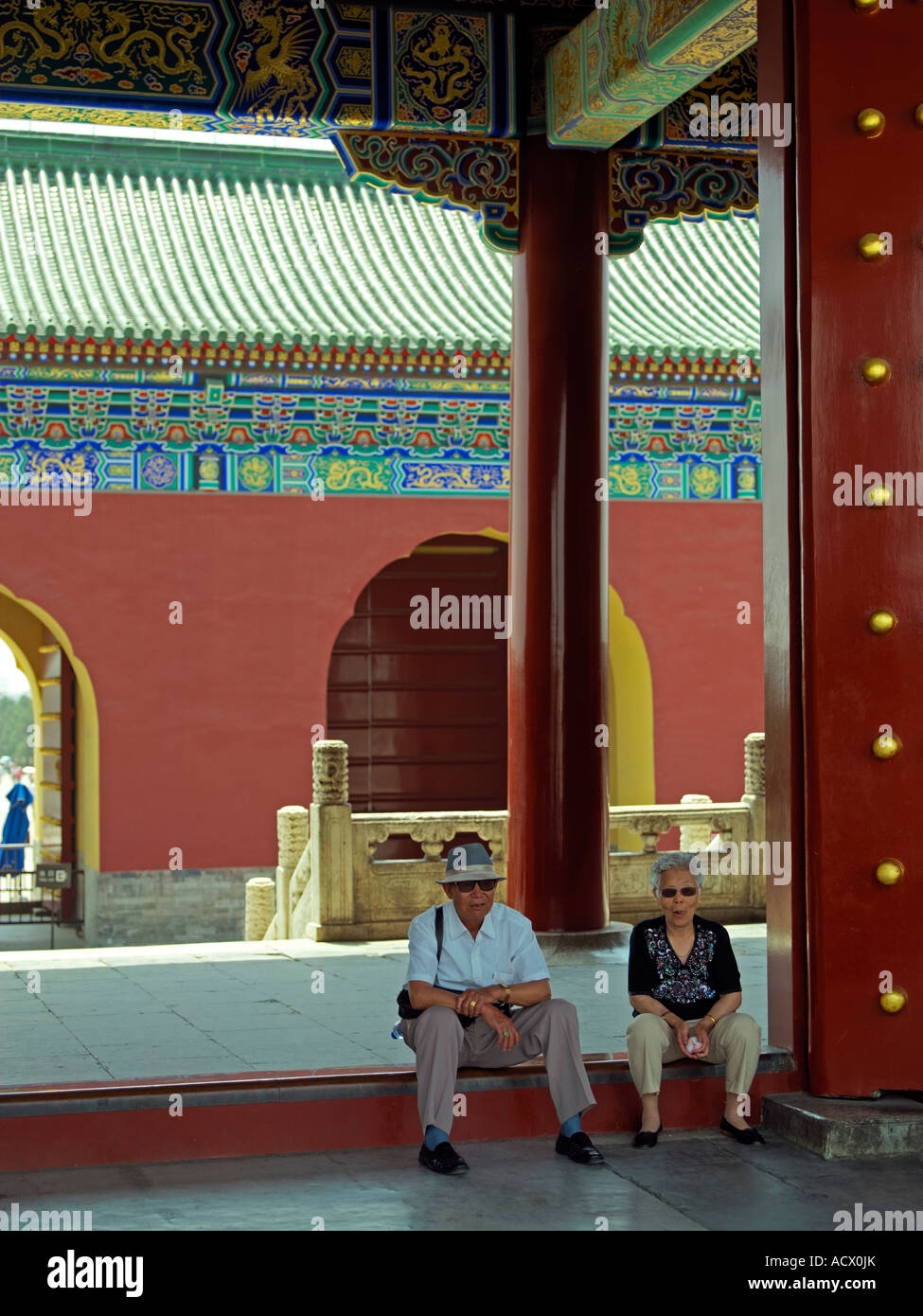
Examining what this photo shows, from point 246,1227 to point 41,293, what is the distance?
10444 mm

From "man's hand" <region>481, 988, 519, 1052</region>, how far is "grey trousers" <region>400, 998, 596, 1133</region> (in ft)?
0.27

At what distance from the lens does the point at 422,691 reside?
48.9ft

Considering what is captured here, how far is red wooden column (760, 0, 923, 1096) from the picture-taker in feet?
16.3

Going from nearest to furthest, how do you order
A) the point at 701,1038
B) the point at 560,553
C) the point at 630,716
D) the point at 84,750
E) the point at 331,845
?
1. the point at 701,1038
2. the point at 560,553
3. the point at 331,845
4. the point at 84,750
5. the point at 630,716

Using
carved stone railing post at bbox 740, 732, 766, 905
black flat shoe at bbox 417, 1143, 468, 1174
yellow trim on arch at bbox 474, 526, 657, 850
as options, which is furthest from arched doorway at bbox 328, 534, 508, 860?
black flat shoe at bbox 417, 1143, 468, 1174

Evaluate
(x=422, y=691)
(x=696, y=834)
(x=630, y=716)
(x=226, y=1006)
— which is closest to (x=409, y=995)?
(x=226, y=1006)

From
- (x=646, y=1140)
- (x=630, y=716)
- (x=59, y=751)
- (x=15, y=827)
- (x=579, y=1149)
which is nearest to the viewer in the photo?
(x=579, y=1149)

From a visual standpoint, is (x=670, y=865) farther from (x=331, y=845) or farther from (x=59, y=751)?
(x=59, y=751)

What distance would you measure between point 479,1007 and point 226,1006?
6.83 ft

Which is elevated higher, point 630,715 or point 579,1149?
point 630,715

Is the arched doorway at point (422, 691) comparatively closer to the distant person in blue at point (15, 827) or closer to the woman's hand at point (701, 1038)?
the distant person in blue at point (15, 827)

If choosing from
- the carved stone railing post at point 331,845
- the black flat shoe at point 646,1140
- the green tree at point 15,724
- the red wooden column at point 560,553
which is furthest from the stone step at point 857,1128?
the green tree at point 15,724

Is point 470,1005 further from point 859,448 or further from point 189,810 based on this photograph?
point 189,810

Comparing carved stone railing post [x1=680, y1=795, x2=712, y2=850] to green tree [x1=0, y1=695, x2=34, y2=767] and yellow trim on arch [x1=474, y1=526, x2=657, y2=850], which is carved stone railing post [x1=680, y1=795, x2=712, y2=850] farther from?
green tree [x1=0, y1=695, x2=34, y2=767]
